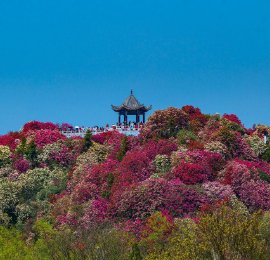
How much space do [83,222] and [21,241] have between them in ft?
A: 16.4

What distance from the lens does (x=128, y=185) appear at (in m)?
71.3

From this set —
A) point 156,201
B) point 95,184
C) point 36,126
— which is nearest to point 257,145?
point 95,184

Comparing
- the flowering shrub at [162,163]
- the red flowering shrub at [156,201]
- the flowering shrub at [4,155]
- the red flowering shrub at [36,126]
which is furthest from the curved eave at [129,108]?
the red flowering shrub at [156,201]

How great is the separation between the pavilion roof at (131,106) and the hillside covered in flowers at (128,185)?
1877 cm

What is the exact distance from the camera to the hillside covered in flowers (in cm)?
5835

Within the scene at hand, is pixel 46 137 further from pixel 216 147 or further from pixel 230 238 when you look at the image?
pixel 230 238

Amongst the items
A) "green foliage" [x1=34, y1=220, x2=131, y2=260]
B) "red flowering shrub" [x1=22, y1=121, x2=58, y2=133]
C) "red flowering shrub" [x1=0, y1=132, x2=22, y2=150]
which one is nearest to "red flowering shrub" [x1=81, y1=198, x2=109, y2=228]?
"green foliage" [x1=34, y1=220, x2=131, y2=260]

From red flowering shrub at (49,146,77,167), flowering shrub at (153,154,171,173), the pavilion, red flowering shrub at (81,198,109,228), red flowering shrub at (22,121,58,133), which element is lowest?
red flowering shrub at (81,198,109,228)

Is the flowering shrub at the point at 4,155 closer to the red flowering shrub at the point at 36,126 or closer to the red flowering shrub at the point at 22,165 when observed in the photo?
the red flowering shrub at the point at 22,165

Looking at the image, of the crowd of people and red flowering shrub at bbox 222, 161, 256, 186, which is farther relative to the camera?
the crowd of people

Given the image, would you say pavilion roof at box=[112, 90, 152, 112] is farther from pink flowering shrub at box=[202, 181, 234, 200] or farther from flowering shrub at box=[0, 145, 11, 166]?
pink flowering shrub at box=[202, 181, 234, 200]

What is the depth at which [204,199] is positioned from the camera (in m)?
68.1

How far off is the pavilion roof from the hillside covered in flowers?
18.8 metres

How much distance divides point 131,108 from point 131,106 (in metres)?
0.46
